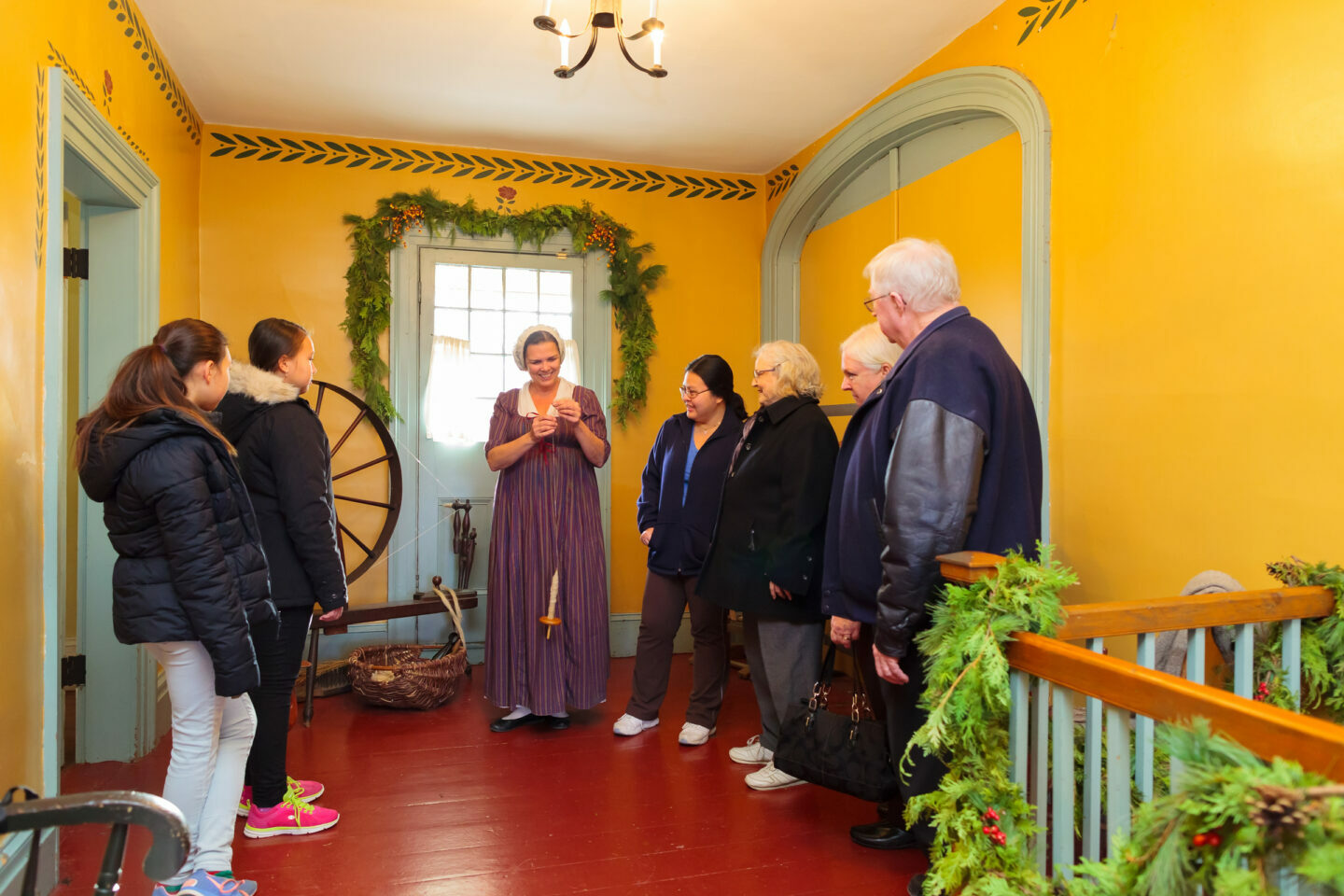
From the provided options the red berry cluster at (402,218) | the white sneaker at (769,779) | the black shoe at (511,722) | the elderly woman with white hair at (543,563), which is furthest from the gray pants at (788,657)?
the red berry cluster at (402,218)

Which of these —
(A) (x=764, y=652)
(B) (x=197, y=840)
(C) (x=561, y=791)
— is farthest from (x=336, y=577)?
(A) (x=764, y=652)

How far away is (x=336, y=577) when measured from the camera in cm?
246

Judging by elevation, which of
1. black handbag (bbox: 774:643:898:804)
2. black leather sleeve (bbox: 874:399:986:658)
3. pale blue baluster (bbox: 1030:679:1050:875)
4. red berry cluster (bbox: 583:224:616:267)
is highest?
red berry cluster (bbox: 583:224:616:267)

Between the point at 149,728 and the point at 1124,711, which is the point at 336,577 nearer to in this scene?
the point at 149,728

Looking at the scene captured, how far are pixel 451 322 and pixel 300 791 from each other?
2.63m

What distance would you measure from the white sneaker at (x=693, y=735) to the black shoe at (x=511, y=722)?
0.61 meters

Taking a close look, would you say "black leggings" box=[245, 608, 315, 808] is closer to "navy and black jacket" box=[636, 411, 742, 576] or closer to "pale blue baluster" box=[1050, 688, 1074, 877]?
"navy and black jacket" box=[636, 411, 742, 576]

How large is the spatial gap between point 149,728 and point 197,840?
1.42m

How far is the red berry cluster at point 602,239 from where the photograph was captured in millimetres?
4797

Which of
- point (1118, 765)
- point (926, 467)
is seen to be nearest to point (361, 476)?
point (926, 467)

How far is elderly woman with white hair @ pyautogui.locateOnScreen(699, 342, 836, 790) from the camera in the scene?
2.80m

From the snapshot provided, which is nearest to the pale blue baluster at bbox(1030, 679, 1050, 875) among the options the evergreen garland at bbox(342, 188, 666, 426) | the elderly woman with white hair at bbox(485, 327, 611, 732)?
the elderly woman with white hair at bbox(485, 327, 611, 732)

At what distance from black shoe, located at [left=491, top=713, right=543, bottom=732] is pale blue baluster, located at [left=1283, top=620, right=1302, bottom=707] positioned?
257cm

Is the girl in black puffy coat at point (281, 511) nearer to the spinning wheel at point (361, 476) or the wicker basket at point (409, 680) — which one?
the wicker basket at point (409, 680)
